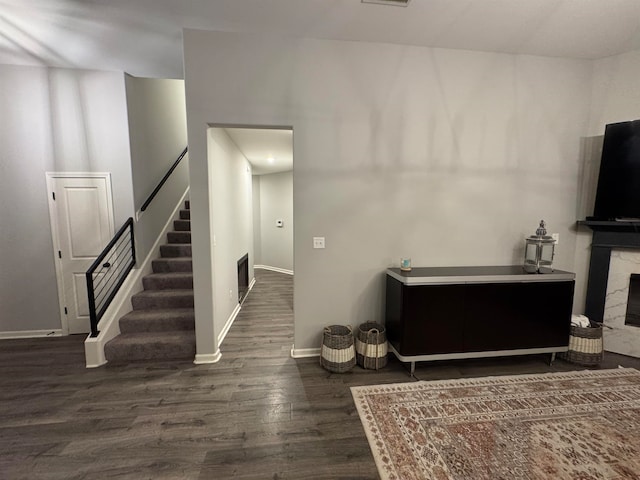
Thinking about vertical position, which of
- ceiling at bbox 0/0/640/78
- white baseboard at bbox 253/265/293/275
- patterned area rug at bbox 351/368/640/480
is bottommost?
patterned area rug at bbox 351/368/640/480

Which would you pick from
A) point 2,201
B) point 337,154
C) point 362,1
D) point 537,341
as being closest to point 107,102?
point 2,201

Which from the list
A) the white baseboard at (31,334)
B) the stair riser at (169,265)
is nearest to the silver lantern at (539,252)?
the stair riser at (169,265)

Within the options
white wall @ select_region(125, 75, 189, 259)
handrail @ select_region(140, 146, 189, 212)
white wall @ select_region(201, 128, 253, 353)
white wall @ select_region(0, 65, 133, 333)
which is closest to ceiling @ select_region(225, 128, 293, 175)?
white wall @ select_region(201, 128, 253, 353)

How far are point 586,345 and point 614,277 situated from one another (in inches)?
35.4

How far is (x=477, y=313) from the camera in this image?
7.88 ft

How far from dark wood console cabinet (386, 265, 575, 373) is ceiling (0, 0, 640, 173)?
86.6 inches

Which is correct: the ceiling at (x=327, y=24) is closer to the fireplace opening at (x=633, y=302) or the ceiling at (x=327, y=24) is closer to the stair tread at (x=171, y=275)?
the fireplace opening at (x=633, y=302)

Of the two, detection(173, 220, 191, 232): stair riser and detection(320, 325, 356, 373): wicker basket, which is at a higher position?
detection(173, 220, 191, 232): stair riser

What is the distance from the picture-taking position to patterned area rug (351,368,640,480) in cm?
154

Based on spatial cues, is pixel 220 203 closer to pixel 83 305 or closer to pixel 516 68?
pixel 83 305

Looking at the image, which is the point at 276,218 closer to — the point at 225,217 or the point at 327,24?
the point at 225,217

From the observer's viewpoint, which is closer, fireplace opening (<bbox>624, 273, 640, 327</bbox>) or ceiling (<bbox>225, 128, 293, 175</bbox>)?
fireplace opening (<bbox>624, 273, 640, 327</bbox>)

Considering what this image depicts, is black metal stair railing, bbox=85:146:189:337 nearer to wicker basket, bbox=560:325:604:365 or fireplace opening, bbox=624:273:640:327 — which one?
wicker basket, bbox=560:325:604:365

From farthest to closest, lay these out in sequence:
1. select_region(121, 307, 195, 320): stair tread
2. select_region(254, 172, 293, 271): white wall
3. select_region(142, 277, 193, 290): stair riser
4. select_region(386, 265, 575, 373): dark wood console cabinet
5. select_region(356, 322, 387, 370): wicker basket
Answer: select_region(254, 172, 293, 271): white wall → select_region(142, 277, 193, 290): stair riser → select_region(121, 307, 195, 320): stair tread → select_region(356, 322, 387, 370): wicker basket → select_region(386, 265, 575, 373): dark wood console cabinet
